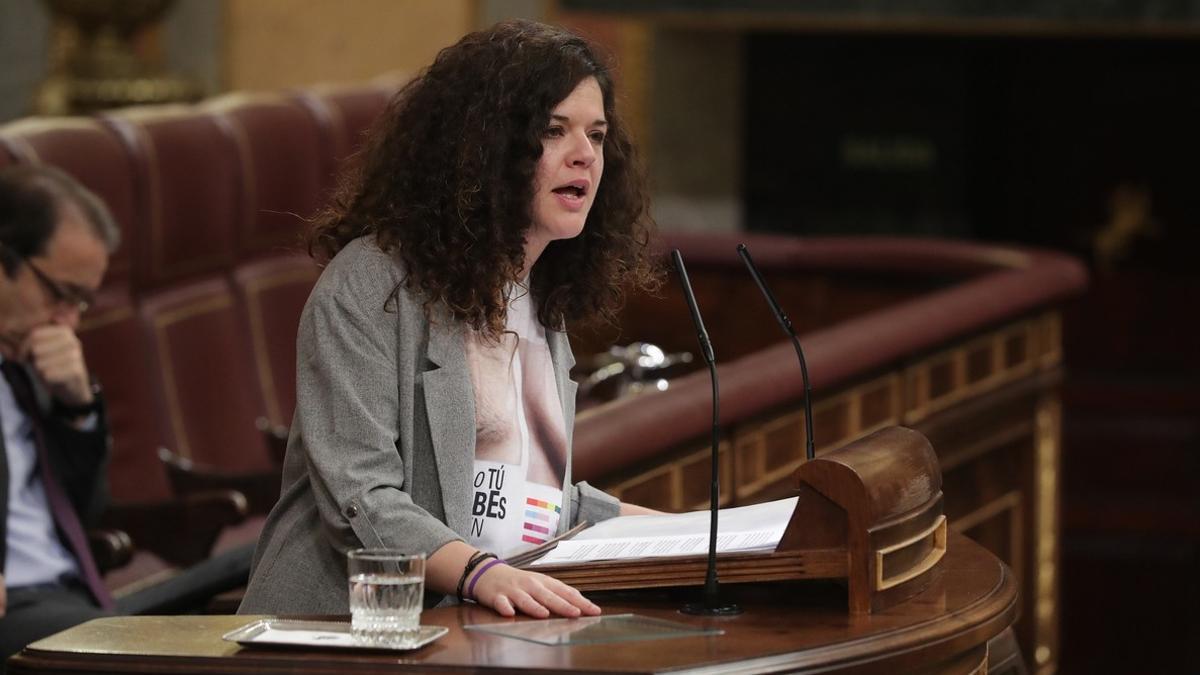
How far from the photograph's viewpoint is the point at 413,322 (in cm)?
195

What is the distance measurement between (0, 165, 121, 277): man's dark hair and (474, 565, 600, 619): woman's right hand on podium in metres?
1.44

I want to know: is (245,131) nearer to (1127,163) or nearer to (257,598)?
(257,598)

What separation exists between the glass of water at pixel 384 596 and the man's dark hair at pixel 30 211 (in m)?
1.49

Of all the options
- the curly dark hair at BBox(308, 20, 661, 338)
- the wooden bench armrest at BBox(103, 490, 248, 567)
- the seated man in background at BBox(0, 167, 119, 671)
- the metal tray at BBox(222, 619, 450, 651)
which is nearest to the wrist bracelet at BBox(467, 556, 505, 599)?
the metal tray at BBox(222, 619, 450, 651)

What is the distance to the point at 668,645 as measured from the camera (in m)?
1.71

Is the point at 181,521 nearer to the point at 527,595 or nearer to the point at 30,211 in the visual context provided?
the point at 30,211

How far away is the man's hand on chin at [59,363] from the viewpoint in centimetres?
293

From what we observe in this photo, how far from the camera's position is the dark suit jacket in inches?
116

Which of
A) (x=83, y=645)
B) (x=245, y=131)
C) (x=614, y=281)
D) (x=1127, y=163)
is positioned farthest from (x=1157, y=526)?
(x=83, y=645)

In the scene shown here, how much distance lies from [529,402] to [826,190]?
18.8ft

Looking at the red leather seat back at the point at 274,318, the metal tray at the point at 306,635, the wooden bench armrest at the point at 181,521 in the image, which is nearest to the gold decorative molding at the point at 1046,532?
the red leather seat back at the point at 274,318

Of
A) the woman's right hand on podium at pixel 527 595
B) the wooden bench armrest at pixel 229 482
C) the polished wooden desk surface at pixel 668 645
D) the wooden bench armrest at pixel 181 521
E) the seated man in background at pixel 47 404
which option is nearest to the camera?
the polished wooden desk surface at pixel 668 645

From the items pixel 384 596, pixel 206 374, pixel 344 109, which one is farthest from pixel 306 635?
pixel 344 109

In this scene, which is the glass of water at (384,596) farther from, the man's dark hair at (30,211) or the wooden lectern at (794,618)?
the man's dark hair at (30,211)
